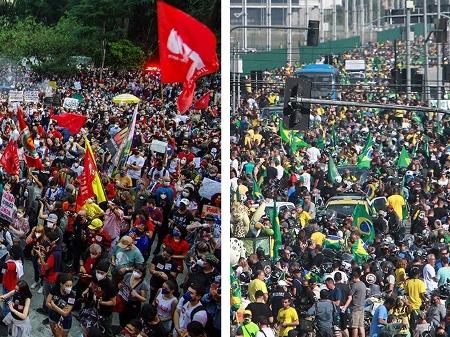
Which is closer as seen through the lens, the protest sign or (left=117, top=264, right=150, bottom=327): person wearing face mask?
(left=117, top=264, right=150, bottom=327): person wearing face mask

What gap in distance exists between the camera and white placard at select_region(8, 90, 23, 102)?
36.2 ft

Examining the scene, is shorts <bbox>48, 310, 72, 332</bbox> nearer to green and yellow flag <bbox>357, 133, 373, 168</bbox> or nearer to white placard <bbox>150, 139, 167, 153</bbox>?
white placard <bbox>150, 139, 167, 153</bbox>

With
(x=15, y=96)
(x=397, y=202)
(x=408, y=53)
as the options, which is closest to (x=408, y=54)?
(x=408, y=53)

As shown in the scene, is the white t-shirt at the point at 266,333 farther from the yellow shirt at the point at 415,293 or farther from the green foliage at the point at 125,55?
the green foliage at the point at 125,55

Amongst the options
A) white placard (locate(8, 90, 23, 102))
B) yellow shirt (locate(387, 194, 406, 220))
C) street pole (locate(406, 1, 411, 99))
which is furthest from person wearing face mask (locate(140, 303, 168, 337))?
street pole (locate(406, 1, 411, 99))

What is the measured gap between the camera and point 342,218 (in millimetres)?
9758

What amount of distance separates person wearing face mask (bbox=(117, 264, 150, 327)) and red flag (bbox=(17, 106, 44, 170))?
2181 mm

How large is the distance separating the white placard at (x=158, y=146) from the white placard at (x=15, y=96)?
148 cm

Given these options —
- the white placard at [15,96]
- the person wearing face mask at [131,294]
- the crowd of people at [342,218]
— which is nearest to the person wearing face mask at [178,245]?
the person wearing face mask at [131,294]

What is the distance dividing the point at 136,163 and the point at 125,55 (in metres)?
1.10

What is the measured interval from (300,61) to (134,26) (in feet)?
5.60

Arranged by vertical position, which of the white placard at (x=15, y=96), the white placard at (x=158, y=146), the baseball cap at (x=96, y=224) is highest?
the white placard at (x=15, y=96)

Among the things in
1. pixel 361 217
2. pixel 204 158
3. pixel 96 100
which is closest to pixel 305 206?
pixel 361 217

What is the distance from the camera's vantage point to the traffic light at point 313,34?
1005 cm
